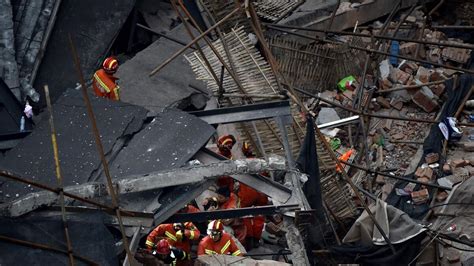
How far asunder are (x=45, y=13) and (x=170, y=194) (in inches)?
289

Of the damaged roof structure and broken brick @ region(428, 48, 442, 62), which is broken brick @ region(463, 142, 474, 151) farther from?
broken brick @ region(428, 48, 442, 62)

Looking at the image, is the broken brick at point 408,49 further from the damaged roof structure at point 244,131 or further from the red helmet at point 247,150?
the red helmet at point 247,150

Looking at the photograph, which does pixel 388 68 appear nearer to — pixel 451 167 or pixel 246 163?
pixel 451 167

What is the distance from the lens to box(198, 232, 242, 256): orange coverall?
37.5 feet

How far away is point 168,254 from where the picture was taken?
10.8m

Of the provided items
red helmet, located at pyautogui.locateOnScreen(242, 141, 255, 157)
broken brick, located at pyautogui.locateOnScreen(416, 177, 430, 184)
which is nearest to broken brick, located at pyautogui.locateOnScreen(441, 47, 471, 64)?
broken brick, located at pyautogui.locateOnScreen(416, 177, 430, 184)

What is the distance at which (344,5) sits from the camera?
59.7 feet

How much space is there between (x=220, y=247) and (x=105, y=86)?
332 cm

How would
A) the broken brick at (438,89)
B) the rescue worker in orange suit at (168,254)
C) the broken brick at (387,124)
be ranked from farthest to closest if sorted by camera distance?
the broken brick at (438,89), the broken brick at (387,124), the rescue worker in orange suit at (168,254)

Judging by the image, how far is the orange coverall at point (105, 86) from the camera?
1343 cm

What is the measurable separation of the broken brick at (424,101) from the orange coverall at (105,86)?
222 inches

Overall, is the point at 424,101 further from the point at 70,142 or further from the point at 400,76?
the point at 70,142

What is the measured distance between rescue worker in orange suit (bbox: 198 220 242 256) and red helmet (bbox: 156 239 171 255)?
0.64 metres

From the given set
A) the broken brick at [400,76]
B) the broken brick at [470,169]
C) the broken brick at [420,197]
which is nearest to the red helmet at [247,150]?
the broken brick at [420,197]
